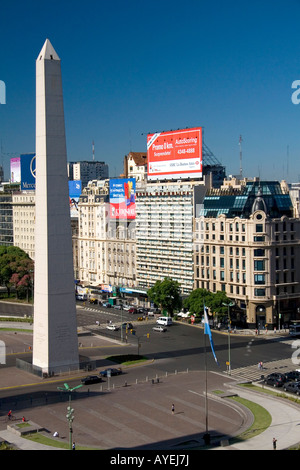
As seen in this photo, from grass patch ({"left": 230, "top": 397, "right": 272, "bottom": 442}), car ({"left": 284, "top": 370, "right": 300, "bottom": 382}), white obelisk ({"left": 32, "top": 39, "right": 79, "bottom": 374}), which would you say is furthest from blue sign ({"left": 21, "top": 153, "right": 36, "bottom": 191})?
grass patch ({"left": 230, "top": 397, "right": 272, "bottom": 442})

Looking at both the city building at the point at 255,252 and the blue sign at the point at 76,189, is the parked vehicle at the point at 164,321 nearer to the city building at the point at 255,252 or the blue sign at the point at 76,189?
the city building at the point at 255,252

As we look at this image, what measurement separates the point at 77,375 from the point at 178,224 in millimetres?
47557

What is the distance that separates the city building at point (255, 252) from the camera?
323ft

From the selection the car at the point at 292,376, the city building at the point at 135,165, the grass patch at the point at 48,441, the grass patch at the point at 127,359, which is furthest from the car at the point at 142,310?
the grass patch at the point at 48,441

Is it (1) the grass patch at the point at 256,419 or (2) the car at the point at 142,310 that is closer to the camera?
(1) the grass patch at the point at 256,419

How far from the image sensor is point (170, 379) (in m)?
68.4

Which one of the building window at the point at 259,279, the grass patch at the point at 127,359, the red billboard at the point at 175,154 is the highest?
the red billboard at the point at 175,154

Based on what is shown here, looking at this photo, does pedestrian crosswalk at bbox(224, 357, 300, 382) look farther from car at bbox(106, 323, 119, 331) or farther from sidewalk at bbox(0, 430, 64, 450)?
car at bbox(106, 323, 119, 331)

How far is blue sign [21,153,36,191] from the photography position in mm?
162000

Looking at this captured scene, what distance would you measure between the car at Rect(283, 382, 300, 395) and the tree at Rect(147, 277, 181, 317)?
42.0m

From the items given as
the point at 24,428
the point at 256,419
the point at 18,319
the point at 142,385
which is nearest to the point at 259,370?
the point at 142,385

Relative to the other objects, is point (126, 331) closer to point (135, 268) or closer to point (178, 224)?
point (178, 224)

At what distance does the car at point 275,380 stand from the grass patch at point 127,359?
15902 mm
